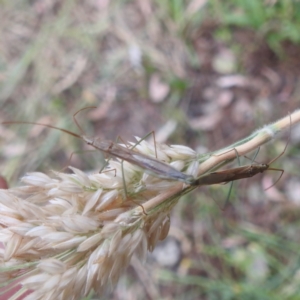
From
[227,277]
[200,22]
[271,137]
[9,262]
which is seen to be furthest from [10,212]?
[200,22]

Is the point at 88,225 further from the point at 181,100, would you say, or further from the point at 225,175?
the point at 181,100

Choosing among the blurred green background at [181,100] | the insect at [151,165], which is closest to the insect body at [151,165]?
the insect at [151,165]

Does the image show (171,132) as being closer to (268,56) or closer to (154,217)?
(268,56)

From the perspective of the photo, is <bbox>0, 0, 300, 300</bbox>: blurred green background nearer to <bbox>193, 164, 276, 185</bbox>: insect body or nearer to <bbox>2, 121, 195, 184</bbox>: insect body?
<bbox>193, 164, 276, 185</bbox>: insect body

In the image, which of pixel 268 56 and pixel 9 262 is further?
pixel 268 56

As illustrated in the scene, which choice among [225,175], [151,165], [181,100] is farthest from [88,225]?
[181,100]
